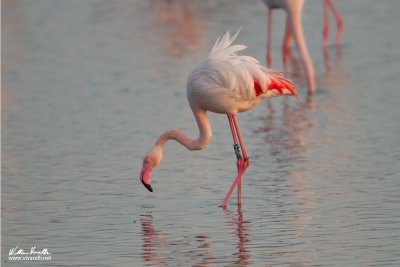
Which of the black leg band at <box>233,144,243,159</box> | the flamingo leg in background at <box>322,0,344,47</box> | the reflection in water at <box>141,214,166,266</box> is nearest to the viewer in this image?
the reflection in water at <box>141,214,166,266</box>

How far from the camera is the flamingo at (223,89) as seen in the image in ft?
28.0

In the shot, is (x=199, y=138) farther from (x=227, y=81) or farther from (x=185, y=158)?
(x=185, y=158)

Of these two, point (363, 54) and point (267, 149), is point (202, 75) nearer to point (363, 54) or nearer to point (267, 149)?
point (267, 149)

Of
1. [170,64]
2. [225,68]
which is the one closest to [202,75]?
[225,68]

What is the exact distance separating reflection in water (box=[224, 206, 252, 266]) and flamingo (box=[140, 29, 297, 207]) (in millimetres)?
328

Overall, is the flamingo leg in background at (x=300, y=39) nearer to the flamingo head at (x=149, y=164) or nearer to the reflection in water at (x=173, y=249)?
the flamingo head at (x=149, y=164)

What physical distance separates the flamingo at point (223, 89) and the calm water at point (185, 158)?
0.38m

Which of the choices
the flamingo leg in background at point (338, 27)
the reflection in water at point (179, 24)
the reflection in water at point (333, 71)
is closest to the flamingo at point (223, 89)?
the reflection in water at point (333, 71)

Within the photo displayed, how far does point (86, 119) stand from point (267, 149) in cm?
276

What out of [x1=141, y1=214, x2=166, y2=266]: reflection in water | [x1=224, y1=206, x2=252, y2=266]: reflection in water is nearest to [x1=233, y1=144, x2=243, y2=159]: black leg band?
[x1=224, y1=206, x2=252, y2=266]: reflection in water

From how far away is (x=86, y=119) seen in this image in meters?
12.2

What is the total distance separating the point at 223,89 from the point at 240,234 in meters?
1.50

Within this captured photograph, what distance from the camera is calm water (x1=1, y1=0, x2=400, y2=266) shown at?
287 inches
